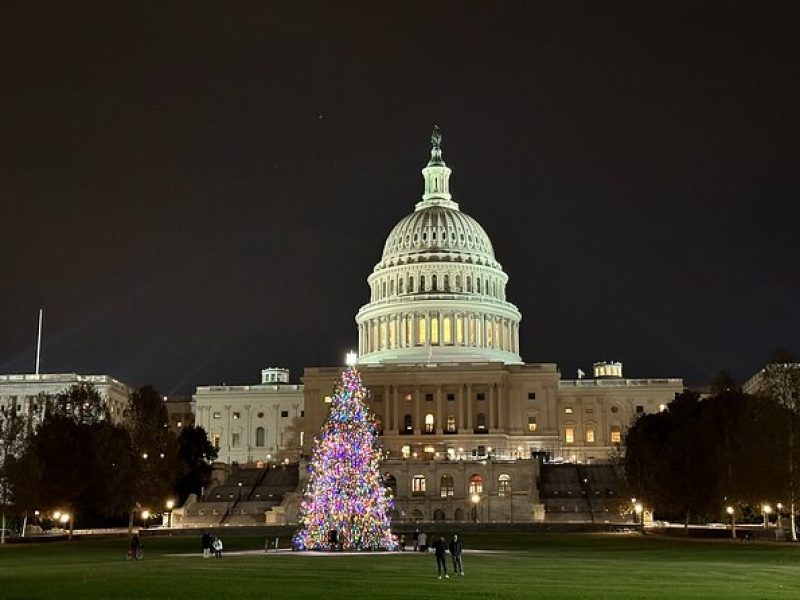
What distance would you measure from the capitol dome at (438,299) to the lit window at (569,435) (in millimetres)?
13394

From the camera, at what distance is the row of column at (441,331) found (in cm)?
16725

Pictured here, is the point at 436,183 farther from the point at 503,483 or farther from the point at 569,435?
the point at 503,483

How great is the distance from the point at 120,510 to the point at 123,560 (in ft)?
119

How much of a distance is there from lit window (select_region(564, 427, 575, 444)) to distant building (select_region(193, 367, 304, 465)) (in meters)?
39.0

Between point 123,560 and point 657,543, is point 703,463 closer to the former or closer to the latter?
point 657,543

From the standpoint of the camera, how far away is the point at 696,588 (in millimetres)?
34219

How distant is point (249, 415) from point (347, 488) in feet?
388

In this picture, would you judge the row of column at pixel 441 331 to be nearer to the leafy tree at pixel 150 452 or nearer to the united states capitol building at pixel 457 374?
the united states capitol building at pixel 457 374

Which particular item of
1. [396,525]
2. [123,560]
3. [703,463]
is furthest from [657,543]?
[396,525]

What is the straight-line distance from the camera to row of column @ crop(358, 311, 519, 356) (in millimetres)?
167250

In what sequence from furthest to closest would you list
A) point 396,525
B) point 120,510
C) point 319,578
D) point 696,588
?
1. point 396,525
2. point 120,510
3. point 319,578
4. point 696,588

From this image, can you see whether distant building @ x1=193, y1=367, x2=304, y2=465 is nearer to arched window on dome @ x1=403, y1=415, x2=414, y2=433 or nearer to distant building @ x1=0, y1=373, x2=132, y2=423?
distant building @ x1=0, y1=373, x2=132, y2=423

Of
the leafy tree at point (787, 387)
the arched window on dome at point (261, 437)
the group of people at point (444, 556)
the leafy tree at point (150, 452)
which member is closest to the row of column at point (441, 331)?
the arched window on dome at point (261, 437)

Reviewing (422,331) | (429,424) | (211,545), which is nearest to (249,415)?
(422,331)
